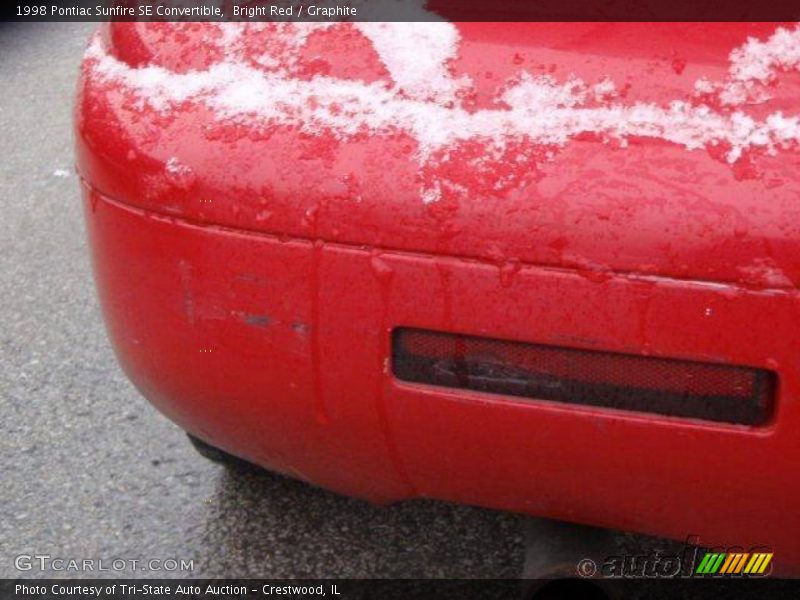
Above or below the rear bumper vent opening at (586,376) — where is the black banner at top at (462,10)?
above

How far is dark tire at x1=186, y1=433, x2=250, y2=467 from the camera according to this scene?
2574 millimetres

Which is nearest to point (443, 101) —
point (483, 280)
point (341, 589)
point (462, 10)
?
point (462, 10)

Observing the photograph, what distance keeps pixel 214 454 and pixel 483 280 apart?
46.4 inches

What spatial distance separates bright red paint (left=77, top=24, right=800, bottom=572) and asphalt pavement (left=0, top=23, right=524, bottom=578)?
67 cm

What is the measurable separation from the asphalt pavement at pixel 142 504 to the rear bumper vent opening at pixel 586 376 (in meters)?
0.91

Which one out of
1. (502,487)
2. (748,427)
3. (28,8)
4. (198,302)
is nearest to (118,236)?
(198,302)

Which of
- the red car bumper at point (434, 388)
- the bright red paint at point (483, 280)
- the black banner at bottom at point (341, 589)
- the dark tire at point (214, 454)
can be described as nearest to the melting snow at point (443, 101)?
the bright red paint at point (483, 280)

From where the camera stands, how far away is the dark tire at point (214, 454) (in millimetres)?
2574

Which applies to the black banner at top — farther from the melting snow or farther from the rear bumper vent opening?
the rear bumper vent opening

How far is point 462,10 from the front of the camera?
5.79ft

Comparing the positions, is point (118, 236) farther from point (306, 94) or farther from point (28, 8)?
point (28, 8)

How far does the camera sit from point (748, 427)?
1.59m

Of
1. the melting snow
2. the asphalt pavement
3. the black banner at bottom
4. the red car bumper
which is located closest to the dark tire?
the asphalt pavement

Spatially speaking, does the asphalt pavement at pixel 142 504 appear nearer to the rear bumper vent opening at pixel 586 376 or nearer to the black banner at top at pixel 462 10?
the rear bumper vent opening at pixel 586 376
